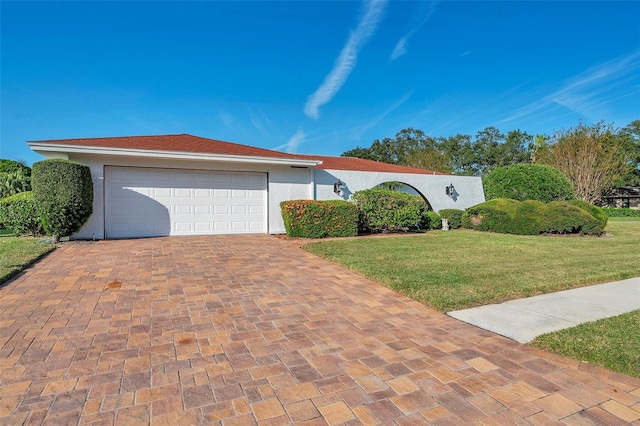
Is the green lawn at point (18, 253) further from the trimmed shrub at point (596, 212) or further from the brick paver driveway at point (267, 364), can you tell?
the trimmed shrub at point (596, 212)

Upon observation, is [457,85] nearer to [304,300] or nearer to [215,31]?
[215,31]

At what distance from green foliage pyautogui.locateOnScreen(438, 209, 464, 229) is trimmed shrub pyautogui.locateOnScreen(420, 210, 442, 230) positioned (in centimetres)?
50

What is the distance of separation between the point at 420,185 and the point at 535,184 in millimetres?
7076

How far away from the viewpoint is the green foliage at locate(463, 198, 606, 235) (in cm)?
1223

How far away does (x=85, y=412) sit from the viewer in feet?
6.84

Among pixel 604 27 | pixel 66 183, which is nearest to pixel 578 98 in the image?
pixel 604 27

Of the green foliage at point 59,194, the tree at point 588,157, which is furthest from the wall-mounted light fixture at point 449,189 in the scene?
the tree at point 588,157

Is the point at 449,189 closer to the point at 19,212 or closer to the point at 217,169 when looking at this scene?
the point at 217,169

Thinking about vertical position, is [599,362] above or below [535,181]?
below

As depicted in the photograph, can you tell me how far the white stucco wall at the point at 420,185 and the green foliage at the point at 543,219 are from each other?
2.71 meters

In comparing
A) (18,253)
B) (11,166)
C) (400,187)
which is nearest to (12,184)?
(11,166)

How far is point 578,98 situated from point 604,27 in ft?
27.5

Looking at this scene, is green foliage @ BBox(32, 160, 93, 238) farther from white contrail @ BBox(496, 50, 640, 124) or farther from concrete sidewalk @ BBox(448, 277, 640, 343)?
white contrail @ BBox(496, 50, 640, 124)

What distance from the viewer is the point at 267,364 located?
2.73 meters
